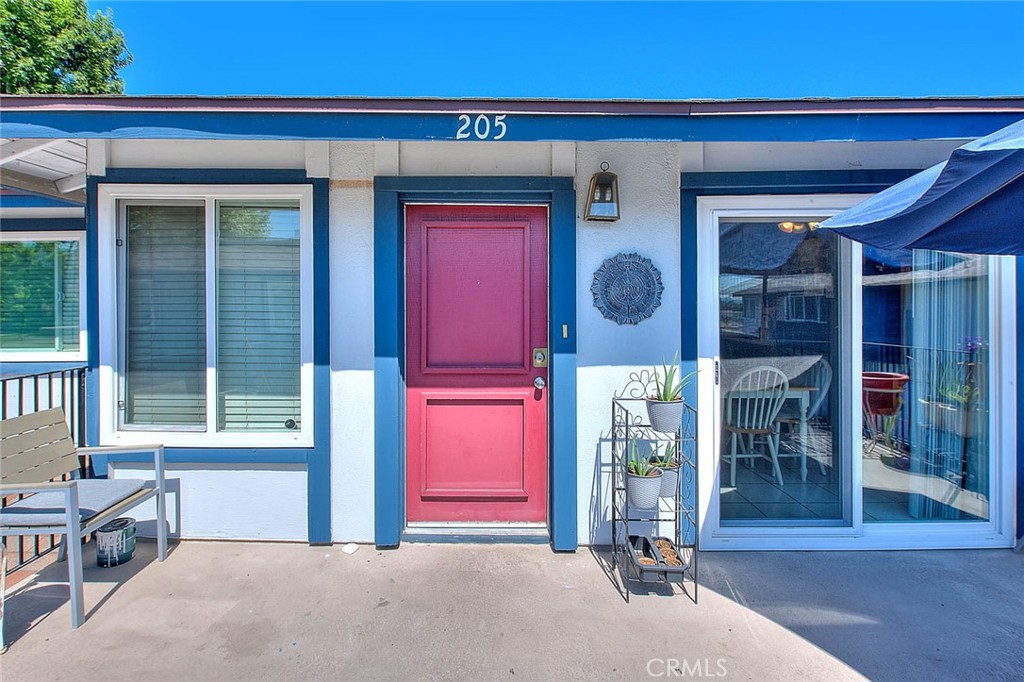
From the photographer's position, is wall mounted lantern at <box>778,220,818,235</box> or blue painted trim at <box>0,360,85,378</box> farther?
blue painted trim at <box>0,360,85,378</box>

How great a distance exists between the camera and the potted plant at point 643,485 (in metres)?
2.55

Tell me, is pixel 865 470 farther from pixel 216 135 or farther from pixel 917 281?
pixel 216 135

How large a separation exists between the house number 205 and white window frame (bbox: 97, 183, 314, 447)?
3.69 feet

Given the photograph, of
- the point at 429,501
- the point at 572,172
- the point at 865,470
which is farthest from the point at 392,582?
the point at 865,470

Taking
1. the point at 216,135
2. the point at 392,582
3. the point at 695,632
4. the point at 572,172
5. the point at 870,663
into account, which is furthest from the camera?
the point at 572,172

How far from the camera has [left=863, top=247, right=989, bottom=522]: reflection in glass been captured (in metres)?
2.98

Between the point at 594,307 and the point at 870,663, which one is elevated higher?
the point at 594,307

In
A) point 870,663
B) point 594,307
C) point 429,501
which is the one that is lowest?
point 870,663

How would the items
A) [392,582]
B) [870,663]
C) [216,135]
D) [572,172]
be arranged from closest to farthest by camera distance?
1. [870,663]
2. [216,135]
3. [392,582]
4. [572,172]

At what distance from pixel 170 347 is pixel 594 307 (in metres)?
2.67

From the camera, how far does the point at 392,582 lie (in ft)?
8.32

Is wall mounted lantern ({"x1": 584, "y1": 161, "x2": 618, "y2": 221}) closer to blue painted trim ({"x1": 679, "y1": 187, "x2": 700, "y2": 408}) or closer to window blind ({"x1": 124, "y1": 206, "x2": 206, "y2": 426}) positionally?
blue painted trim ({"x1": 679, "y1": 187, "x2": 700, "y2": 408})

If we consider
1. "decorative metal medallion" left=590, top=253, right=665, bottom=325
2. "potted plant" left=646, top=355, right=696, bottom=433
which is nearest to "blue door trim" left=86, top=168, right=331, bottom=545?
"decorative metal medallion" left=590, top=253, right=665, bottom=325

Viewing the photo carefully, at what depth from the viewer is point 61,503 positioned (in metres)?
2.47
